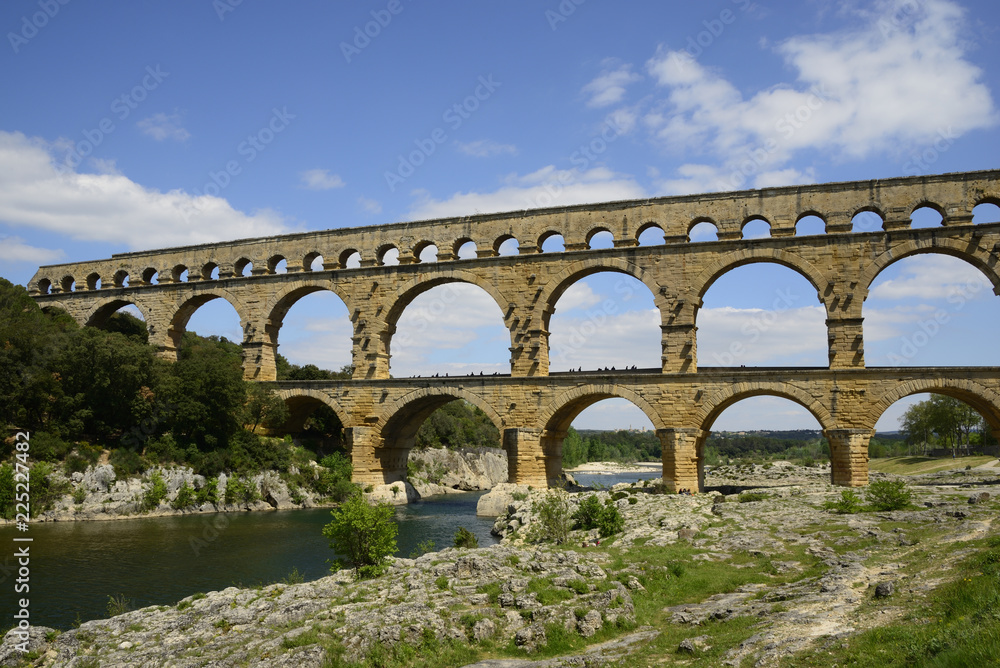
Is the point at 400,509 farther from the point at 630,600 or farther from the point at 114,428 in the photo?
the point at 630,600

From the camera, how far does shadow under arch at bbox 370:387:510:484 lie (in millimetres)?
31281

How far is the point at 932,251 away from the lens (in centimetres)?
2723

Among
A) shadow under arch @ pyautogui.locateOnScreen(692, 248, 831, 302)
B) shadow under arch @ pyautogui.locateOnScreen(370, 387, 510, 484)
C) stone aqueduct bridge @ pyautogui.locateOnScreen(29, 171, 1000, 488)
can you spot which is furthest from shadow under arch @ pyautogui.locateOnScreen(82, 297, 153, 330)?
shadow under arch @ pyautogui.locateOnScreen(692, 248, 831, 302)

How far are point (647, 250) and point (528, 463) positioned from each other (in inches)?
410

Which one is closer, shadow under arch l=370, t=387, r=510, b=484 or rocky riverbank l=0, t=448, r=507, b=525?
rocky riverbank l=0, t=448, r=507, b=525

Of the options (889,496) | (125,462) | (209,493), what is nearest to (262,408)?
(209,493)

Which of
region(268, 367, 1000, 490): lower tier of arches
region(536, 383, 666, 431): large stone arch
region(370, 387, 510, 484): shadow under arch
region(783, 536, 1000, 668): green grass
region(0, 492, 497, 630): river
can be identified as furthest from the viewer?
region(370, 387, 510, 484): shadow under arch

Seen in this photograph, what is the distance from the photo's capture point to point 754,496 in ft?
80.1

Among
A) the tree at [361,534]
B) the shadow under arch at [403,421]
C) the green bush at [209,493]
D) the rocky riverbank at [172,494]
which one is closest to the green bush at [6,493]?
the rocky riverbank at [172,494]

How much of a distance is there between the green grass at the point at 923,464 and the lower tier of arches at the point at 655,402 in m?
20.1

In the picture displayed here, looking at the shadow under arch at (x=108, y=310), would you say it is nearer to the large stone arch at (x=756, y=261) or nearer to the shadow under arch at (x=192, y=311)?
the shadow under arch at (x=192, y=311)

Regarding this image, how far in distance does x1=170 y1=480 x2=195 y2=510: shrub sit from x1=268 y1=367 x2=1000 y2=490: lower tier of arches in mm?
6480

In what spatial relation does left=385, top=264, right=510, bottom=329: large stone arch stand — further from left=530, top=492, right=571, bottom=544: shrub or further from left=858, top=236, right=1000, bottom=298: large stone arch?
left=858, top=236, right=1000, bottom=298: large stone arch

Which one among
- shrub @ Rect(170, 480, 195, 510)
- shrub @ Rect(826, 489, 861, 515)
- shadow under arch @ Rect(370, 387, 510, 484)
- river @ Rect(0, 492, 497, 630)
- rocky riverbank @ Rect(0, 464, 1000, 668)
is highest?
shadow under arch @ Rect(370, 387, 510, 484)
